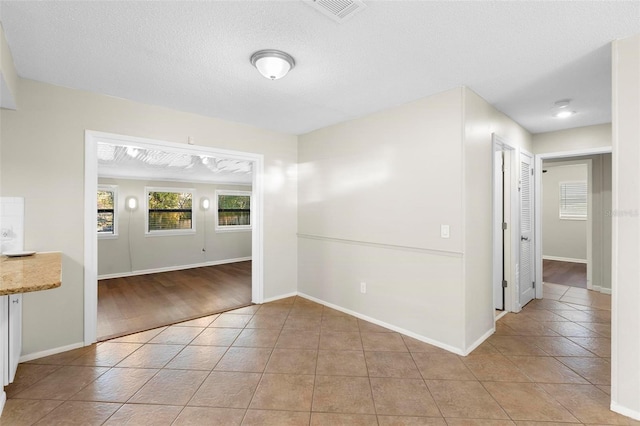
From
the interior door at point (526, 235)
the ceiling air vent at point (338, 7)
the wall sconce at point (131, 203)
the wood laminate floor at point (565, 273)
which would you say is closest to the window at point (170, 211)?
the wall sconce at point (131, 203)

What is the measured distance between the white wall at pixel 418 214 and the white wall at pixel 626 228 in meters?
0.99

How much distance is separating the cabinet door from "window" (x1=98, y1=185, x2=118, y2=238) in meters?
4.31

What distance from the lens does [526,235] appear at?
4.14 meters

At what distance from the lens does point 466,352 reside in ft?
8.91

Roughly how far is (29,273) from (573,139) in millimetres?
6062

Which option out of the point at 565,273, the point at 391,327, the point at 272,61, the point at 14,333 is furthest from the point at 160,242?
the point at 565,273

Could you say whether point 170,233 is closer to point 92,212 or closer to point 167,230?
point 167,230

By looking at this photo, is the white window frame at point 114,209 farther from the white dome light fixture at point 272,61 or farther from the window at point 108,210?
the white dome light fixture at point 272,61

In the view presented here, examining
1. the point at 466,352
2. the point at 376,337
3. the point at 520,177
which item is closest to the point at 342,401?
the point at 376,337

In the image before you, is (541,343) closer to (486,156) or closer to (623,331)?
(623,331)

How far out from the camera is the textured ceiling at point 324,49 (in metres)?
1.70

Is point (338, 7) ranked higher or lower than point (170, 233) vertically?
higher

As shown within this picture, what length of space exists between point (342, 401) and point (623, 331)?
1.89 m

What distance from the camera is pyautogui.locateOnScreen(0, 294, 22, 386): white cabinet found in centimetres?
198
